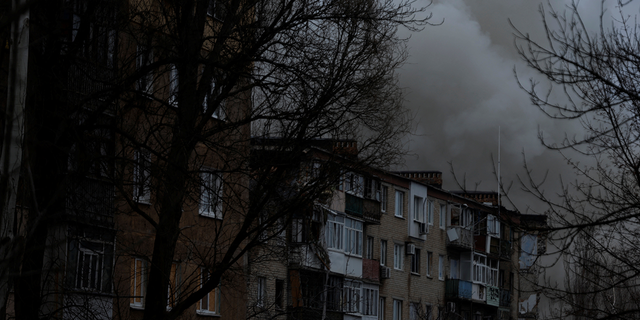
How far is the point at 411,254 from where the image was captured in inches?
1975

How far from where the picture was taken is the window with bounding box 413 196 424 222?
51219 millimetres

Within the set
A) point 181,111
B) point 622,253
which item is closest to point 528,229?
point 622,253

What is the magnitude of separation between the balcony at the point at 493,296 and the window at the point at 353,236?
56.1ft

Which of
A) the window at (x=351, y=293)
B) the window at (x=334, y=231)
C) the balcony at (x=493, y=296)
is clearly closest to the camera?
the window at (x=334, y=231)

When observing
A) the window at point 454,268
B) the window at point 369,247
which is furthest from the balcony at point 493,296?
the window at point 369,247

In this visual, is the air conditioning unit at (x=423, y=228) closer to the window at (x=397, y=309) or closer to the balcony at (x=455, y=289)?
the window at (x=397, y=309)

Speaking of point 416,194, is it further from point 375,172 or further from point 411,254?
point 375,172

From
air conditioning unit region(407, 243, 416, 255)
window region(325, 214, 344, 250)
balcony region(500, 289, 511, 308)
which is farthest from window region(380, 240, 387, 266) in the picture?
balcony region(500, 289, 511, 308)

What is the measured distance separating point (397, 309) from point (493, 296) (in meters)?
12.5

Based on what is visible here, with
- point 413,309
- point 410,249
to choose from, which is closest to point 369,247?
point 410,249

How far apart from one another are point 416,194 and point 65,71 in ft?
134

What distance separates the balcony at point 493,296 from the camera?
58562mm

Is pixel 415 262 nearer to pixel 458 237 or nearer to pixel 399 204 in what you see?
pixel 399 204

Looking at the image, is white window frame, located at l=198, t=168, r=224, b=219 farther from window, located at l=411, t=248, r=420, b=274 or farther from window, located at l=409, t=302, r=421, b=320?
window, located at l=411, t=248, r=420, b=274
